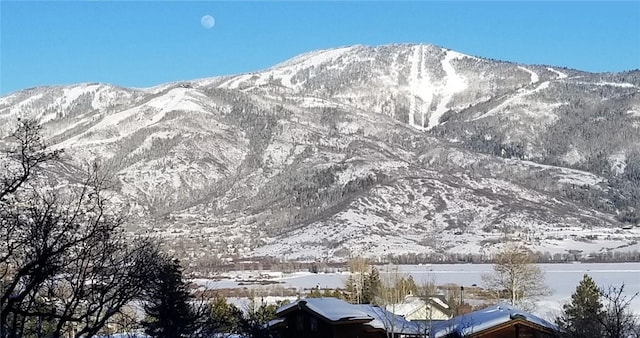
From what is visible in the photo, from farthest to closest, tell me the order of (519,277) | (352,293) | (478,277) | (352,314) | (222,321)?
(478,277) → (352,293) → (519,277) → (352,314) → (222,321)

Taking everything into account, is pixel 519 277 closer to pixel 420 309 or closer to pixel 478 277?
pixel 420 309

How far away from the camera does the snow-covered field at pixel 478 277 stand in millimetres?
76312

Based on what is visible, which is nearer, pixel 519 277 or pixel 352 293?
pixel 519 277

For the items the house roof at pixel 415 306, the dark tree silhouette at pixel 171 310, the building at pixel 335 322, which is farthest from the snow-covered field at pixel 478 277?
the dark tree silhouette at pixel 171 310

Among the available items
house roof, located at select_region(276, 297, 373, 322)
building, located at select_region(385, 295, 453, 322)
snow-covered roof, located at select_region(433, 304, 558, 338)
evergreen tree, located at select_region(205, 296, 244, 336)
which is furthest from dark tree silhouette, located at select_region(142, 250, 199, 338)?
building, located at select_region(385, 295, 453, 322)

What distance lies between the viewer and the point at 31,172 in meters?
7.22

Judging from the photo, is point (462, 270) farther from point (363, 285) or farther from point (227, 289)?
point (363, 285)

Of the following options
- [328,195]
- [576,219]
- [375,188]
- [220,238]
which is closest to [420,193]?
[375,188]

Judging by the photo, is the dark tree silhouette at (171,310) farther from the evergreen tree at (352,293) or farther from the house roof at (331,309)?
the evergreen tree at (352,293)

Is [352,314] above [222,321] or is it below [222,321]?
above

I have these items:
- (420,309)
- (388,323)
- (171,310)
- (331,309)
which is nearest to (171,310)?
(171,310)

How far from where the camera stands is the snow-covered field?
76.3 m

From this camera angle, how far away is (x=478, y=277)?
102688 millimetres

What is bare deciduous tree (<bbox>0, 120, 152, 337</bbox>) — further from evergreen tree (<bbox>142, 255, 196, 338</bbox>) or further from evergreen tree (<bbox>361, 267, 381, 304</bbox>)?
evergreen tree (<bbox>361, 267, 381, 304</bbox>)
